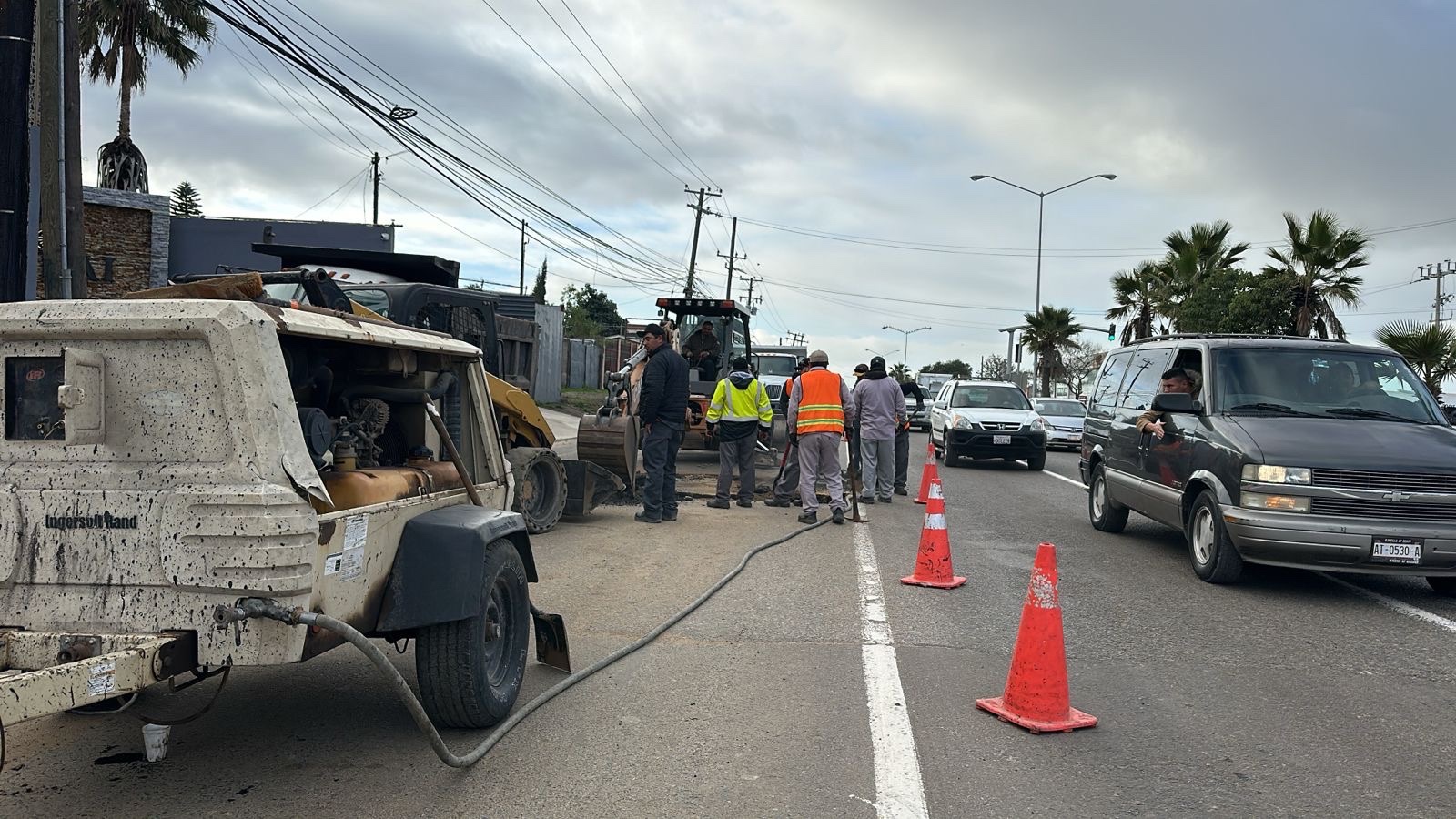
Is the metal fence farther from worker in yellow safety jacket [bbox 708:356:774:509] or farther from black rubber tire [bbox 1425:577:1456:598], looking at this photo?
black rubber tire [bbox 1425:577:1456:598]

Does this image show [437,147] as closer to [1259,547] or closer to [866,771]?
[1259,547]

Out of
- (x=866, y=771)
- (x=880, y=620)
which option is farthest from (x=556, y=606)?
(x=866, y=771)

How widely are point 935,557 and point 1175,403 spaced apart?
2571mm

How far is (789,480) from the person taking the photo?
13977mm

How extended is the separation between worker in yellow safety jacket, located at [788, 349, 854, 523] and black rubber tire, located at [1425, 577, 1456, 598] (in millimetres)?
5293

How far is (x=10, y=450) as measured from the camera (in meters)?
3.70

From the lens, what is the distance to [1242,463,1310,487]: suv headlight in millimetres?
7922

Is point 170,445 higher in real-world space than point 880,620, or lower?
higher

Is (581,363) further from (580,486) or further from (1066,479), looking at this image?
(580,486)

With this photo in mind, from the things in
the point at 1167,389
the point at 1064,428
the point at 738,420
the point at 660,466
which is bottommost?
the point at 660,466

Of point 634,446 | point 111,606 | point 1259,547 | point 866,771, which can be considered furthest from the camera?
point 634,446

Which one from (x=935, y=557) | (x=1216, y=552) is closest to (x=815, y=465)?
(x=935, y=557)

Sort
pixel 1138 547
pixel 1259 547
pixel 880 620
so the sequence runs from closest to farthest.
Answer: pixel 880 620 → pixel 1259 547 → pixel 1138 547

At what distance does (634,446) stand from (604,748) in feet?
25.4
